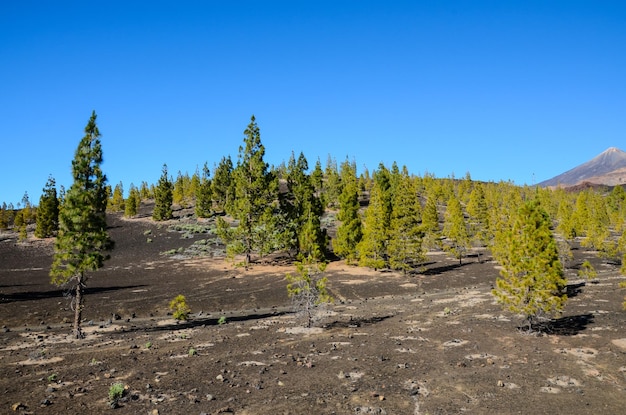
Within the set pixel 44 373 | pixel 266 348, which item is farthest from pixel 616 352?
pixel 44 373

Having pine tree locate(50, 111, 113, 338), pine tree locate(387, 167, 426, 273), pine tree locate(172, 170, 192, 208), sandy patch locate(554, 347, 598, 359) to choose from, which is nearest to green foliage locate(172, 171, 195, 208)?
pine tree locate(172, 170, 192, 208)

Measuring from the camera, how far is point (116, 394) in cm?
1348

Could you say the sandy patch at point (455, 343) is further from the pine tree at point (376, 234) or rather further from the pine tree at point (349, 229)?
the pine tree at point (349, 229)

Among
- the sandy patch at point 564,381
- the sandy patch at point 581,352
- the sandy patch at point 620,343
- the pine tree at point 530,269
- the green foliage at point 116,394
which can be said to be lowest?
the sandy patch at point 581,352

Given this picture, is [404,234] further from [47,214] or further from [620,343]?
[47,214]

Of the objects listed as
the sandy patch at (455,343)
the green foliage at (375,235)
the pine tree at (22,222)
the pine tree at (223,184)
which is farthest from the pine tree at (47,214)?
the sandy patch at (455,343)

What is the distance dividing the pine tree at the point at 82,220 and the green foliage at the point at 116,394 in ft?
37.2

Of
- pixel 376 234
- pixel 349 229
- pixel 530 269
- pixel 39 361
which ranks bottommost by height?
pixel 39 361

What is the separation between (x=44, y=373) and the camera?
53.6 feet

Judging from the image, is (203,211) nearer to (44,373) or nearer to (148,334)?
(148,334)

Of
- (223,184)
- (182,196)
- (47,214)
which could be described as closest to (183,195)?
(182,196)

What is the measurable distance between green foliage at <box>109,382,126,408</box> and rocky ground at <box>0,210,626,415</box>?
0.26m

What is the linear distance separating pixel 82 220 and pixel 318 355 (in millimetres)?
15548

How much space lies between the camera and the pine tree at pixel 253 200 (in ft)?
173
